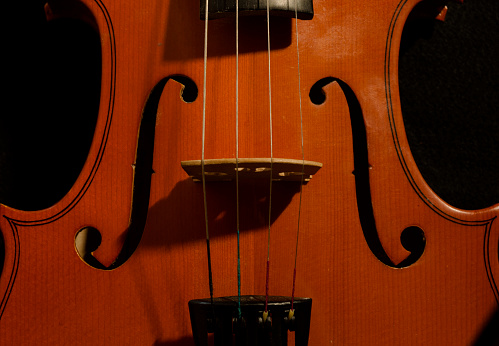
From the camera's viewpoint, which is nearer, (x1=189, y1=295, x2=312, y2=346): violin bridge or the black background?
(x1=189, y1=295, x2=312, y2=346): violin bridge

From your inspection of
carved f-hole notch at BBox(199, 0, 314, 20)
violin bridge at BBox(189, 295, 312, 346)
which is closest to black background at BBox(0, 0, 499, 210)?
carved f-hole notch at BBox(199, 0, 314, 20)

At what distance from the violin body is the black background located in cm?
37

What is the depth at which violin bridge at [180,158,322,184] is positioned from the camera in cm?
60

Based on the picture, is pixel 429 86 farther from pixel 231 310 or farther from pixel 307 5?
pixel 231 310

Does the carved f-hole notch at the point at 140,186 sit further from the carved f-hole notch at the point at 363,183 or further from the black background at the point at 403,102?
the black background at the point at 403,102

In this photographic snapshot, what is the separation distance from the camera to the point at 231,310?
594 mm

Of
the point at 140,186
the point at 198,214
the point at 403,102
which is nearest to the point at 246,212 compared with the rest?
the point at 198,214

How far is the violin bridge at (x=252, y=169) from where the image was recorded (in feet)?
1.98

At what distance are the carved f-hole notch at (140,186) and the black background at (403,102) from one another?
0.37 meters

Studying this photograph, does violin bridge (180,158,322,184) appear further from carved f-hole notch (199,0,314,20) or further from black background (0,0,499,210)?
black background (0,0,499,210)

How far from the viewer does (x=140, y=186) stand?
2.38ft

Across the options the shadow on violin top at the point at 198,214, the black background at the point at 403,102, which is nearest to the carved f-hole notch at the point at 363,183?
the shadow on violin top at the point at 198,214

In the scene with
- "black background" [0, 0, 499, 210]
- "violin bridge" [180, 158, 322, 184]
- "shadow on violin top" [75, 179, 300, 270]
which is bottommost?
"shadow on violin top" [75, 179, 300, 270]

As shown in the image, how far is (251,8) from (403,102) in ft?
1.89
